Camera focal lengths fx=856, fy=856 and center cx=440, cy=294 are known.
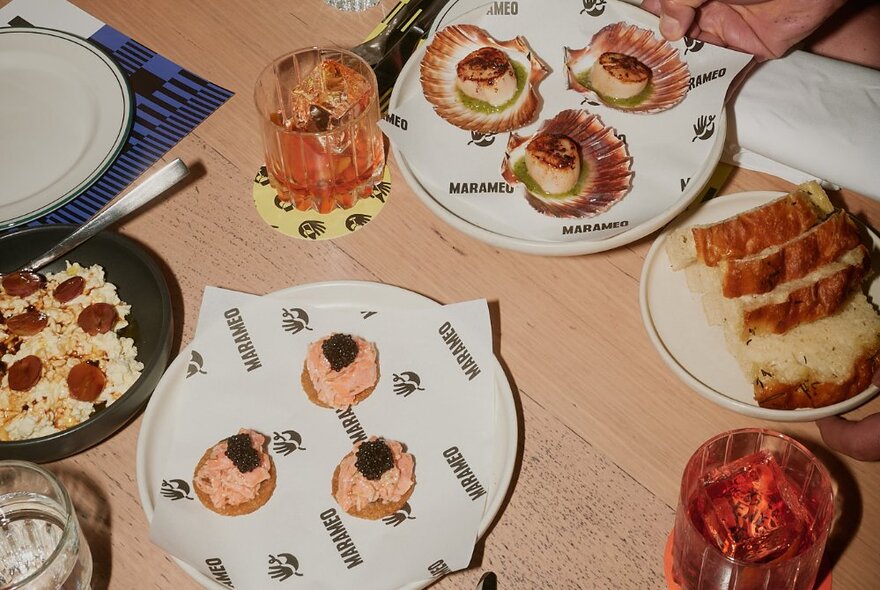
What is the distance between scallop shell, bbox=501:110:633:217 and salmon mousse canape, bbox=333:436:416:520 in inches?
18.9

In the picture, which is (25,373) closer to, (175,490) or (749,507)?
(175,490)

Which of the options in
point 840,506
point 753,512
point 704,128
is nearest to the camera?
point 753,512

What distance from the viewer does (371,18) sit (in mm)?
1811

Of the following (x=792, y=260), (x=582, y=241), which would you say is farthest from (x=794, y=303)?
(x=582, y=241)

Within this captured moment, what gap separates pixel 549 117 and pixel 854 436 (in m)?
0.73

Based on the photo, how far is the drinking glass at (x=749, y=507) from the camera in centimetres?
109

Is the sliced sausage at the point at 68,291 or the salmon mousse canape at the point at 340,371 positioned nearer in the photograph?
the salmon mousse canape at the point at 340,371

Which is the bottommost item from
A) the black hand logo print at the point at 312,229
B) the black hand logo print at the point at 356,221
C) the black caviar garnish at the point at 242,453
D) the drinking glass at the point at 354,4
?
the black caviar garnish at the point at 242,453

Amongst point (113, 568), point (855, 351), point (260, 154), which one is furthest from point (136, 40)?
point (855, 351)

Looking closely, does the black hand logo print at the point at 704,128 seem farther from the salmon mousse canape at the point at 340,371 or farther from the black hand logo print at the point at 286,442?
the black hand logo print at the point at 286,442

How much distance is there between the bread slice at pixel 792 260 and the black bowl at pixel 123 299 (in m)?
0.89

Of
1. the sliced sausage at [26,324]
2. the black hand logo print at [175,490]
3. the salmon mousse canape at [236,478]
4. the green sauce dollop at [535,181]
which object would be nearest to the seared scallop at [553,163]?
the green sauce dollop at [535,181]

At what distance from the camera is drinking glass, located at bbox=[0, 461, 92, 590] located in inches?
43.7

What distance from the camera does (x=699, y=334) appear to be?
1375mm
